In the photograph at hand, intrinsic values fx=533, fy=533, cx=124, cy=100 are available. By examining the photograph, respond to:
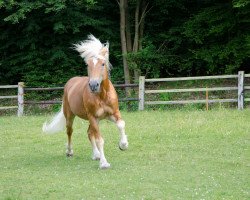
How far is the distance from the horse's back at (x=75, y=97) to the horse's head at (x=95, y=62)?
2.88 feet

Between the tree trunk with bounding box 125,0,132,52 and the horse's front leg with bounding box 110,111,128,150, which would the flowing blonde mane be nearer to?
the horse's front leg with bounding box 110,111,128,150

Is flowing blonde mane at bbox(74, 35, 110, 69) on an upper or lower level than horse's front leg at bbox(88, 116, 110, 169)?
upper

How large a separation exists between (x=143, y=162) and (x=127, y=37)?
50.6 feet

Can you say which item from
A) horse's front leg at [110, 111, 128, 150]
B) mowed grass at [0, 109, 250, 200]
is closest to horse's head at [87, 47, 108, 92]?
horse's front leg at [110, 111, 128, 150]

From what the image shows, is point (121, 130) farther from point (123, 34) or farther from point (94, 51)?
point (123, 34)

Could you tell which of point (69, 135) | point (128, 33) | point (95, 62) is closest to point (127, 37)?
point (128, 33)

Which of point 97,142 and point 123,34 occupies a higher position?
point 123,34

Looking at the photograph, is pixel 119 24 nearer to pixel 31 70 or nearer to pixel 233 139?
pixel 31 70

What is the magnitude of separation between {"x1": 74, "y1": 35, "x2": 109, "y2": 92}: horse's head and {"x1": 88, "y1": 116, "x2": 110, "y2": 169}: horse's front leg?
2.75ft

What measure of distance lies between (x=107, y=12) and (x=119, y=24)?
2.66 ft

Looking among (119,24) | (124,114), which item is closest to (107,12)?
(119,24)

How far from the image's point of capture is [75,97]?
10523 millimetres

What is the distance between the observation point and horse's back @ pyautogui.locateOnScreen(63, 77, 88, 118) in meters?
10.3

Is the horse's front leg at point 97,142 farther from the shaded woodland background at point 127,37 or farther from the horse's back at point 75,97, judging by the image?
the shaded woodland background at point 127,37
